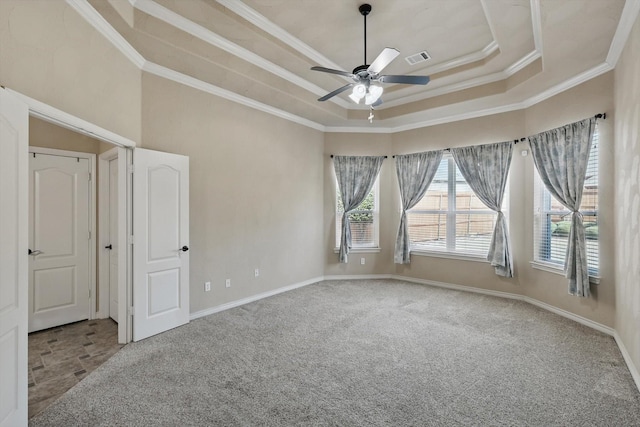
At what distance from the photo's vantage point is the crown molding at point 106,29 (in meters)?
2.42

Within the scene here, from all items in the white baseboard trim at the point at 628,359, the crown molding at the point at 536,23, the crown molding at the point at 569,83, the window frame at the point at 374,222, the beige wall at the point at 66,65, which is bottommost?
the white baseboard trim at the point at 628,359

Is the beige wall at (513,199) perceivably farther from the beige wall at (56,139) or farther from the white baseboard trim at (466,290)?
the beige wall at (56,139)

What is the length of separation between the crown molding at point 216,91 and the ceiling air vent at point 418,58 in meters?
2.07

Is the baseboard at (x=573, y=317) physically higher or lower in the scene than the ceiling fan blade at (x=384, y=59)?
lower

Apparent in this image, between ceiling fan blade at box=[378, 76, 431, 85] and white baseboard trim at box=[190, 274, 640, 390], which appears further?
white baseboard trim at box=[190, 274, 640, 390]

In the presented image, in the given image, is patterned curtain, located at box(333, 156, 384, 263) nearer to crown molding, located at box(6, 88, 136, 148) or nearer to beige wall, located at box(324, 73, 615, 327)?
beige wall, located at box(324, 73, 615, 327)

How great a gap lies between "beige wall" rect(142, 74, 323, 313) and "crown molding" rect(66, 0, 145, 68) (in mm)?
277

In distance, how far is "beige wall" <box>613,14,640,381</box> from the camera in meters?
2.57

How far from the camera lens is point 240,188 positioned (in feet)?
14.7

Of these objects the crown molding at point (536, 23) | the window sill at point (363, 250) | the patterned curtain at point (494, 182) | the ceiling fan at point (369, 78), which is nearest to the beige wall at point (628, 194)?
the crown molding at point (536, 23)

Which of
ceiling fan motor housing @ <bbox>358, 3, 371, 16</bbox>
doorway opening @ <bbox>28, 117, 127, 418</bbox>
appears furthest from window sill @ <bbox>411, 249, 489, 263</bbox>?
doorway opening @ <bbox>28, 117, 127, 418</bbox>

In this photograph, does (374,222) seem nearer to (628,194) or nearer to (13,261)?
(628,194)

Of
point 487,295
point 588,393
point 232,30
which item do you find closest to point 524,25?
point 232,30

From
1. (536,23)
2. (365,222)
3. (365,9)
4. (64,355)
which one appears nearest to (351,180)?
(365,222)
